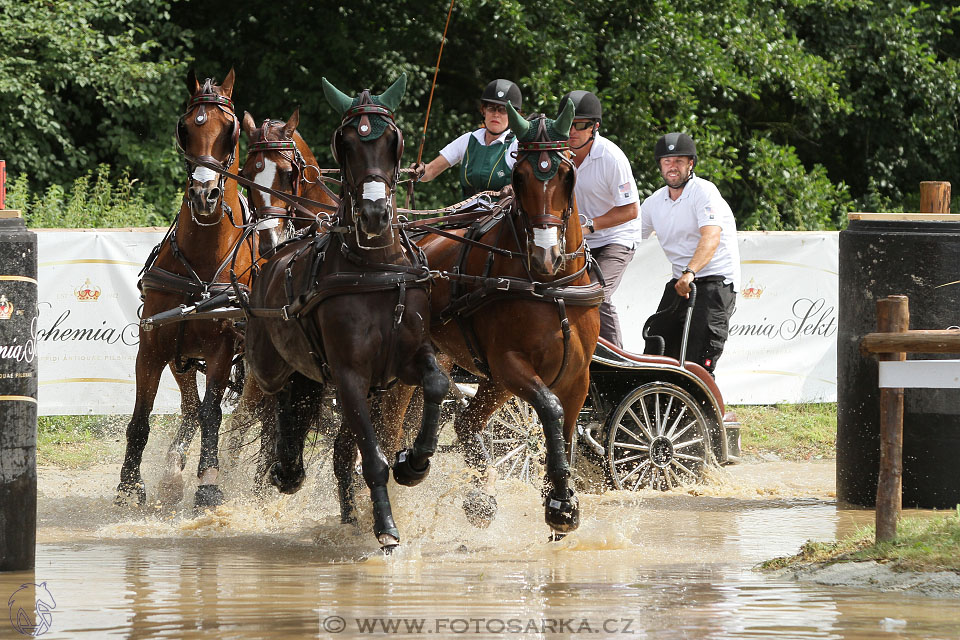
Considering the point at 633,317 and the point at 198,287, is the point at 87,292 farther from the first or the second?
the point at 633,317

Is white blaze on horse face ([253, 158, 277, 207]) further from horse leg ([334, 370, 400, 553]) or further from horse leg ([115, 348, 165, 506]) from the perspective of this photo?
horse leg ([334, 370, 400, 553])

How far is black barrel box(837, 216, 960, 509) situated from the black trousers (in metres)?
1.35

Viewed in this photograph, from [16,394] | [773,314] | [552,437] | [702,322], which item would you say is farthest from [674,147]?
[16,394]

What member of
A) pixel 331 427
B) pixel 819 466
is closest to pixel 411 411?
pixel 331 427

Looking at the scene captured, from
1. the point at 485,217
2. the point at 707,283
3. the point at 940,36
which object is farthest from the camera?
the point at 940,36

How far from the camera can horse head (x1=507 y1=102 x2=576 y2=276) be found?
633cm

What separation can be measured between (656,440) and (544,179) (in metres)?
3.09

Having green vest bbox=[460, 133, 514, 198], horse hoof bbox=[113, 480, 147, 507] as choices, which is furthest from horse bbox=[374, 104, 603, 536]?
horse hoof bbox=[113, 480, 147, 507]

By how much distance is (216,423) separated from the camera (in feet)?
26.5

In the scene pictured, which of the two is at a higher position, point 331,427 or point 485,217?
point 485,217

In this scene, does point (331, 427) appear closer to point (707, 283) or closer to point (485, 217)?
point (485, 217)

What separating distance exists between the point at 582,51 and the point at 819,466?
20.7 feet

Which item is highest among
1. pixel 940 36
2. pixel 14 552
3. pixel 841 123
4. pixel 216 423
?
pixel 940 36

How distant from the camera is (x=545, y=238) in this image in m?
6.29
